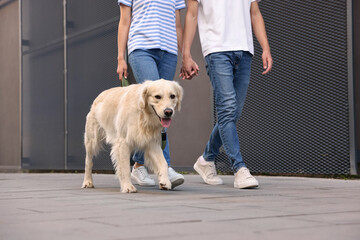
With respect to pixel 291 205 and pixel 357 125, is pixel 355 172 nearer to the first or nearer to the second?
pixel 357 125

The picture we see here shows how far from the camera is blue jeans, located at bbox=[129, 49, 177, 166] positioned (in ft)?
16.5

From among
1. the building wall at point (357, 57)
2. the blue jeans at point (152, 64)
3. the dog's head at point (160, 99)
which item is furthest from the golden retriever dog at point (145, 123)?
the building wall at point (357, 57)

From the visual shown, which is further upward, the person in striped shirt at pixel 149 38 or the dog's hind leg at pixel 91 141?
the person in striped shirt at pixel 149 38

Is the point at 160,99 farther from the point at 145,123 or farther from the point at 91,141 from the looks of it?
the point at 91,141

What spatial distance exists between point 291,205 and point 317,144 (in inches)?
140

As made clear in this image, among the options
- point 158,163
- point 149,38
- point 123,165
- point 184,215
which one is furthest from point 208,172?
point 184,215

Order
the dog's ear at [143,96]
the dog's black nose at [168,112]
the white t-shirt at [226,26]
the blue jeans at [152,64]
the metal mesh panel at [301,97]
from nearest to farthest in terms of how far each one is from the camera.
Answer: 1. the dog's black nose at [168,112]
2. the dog's ear at [143,96]
3. the blue jeans at [152,64]
4. the white t-shirt at [226,26]
5. the metal mesh panel at [301,97]

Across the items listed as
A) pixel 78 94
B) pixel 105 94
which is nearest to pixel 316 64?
pixel 105 94

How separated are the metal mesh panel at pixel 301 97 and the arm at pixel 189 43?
7.06ft

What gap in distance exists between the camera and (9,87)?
46.5 feet

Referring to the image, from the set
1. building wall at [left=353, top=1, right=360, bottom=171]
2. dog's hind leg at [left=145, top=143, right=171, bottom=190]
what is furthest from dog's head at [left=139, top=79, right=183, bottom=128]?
building wall at [left=353, top=1, right=360, bottom=171]

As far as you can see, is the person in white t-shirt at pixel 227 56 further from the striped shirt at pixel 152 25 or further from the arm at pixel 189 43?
the striped shirt at pixel 152 25

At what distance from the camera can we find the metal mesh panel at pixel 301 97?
674 cm

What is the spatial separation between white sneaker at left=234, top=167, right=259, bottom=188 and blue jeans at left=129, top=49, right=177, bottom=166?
0.72 meters
